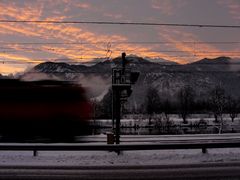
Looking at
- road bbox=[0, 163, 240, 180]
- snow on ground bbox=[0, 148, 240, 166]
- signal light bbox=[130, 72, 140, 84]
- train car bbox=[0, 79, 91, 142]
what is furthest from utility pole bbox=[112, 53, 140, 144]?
road bbox=[0, 163, 240, 180]

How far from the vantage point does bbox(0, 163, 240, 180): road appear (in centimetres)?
997

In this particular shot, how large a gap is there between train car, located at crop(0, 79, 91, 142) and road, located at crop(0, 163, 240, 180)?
32.5ft

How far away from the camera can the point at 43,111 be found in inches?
878

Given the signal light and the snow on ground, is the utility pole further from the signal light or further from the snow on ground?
the snow on ground

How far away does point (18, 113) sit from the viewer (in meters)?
22.5

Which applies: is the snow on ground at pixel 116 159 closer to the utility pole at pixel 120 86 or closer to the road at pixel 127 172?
the road at pixel 127 172

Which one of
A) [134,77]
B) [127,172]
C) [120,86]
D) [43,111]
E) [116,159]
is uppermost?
[134,77]

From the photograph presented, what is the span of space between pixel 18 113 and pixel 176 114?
137 m

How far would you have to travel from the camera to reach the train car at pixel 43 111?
2186cm

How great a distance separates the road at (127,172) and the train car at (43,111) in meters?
9.92

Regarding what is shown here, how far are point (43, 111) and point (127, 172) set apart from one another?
12.5m

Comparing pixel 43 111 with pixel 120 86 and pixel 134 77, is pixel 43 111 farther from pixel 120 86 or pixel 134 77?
pixel 134 77

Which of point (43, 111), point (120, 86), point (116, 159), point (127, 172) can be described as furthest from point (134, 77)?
point (127, 172)

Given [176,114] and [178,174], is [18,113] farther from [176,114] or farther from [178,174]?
[176,114]
